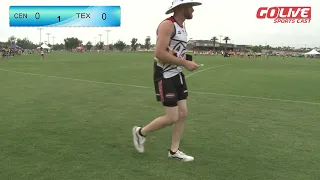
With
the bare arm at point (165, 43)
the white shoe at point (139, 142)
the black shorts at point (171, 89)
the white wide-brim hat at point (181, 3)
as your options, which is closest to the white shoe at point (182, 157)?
the white shoe at point (139, 142)

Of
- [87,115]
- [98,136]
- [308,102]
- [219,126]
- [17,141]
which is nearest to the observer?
[17,141]

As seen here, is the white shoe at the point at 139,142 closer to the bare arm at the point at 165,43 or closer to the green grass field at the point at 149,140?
the green grass field at the point at 149,140

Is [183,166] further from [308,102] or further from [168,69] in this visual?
[308,102]

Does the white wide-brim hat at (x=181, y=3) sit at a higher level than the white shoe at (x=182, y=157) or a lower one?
higher

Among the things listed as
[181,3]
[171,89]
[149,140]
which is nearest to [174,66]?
[171,89]

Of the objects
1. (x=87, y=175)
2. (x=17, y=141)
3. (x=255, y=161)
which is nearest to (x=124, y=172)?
(x=87, y=175)

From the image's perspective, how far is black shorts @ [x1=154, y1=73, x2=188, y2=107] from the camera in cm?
445

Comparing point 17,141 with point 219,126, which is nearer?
point 17,141

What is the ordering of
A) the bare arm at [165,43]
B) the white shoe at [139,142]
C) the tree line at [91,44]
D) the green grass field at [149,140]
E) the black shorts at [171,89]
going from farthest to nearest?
the tree line at [91,44], the white shoe at [139,142], the black shorts at [171,89], the bare arm at [165,43], the green grass field at [149,140]

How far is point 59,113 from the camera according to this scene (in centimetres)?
759

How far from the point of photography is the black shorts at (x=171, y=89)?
445 centimetres

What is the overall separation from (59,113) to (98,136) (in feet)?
7.26

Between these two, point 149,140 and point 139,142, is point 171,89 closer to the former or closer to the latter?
point 139,142

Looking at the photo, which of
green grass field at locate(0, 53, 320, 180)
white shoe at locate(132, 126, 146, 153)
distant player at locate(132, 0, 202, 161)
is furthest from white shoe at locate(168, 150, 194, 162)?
white shoe at locate(132, 126, 146, 153)
